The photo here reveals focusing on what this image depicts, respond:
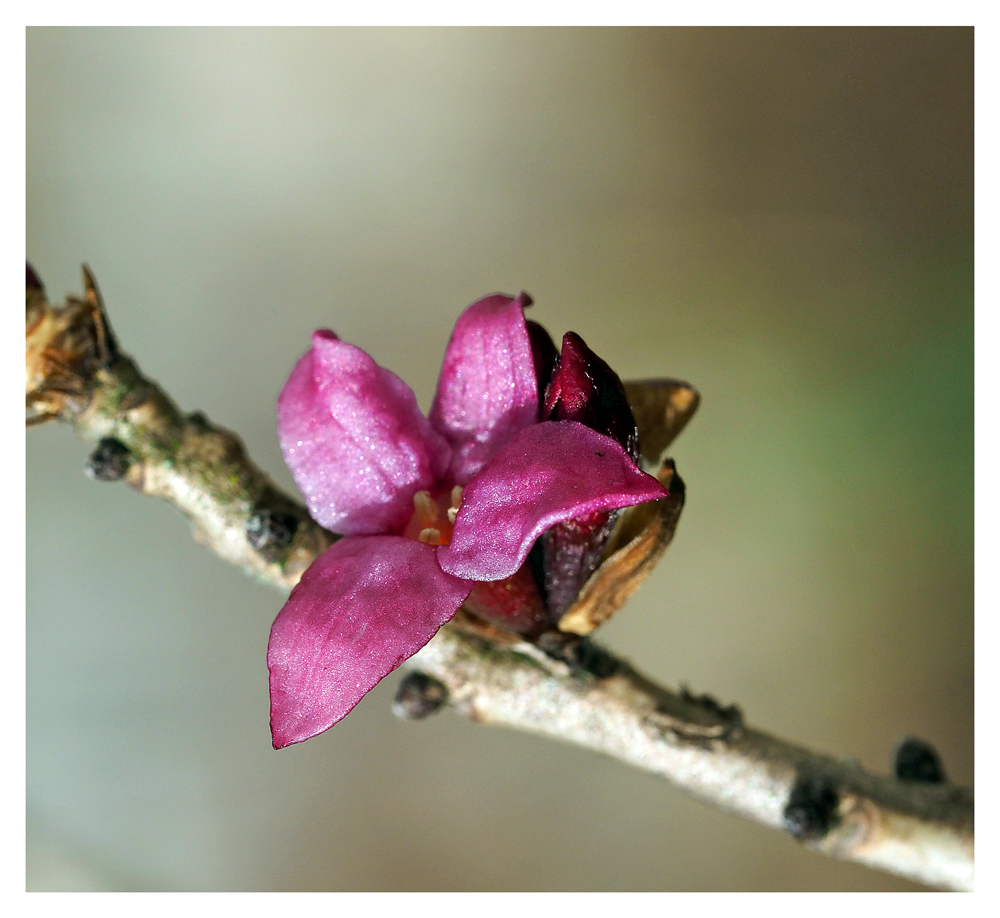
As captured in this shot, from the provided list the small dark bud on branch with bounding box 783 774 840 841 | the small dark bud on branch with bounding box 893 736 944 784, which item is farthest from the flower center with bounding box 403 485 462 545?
the small dark bud on branch with bounding box 893 736 944 784

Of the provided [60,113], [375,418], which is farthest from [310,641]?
[60,113]

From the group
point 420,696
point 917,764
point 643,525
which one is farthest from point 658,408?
point 917,764

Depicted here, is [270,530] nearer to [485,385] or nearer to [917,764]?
[485,385]

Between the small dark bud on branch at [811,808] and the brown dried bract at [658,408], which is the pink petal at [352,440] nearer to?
the brown dried bract at [658,408]

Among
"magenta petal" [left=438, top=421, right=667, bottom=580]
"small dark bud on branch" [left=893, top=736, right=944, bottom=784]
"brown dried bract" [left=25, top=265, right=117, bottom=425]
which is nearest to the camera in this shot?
"magenta petal" [left=438, top=421, right=667, bottom=580]

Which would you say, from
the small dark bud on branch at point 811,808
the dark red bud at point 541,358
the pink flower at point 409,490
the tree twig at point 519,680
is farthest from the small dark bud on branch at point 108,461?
the small dark bud on branch at point 811,808

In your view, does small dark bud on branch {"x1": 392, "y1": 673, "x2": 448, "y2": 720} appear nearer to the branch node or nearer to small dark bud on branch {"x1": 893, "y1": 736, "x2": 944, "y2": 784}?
the branch node

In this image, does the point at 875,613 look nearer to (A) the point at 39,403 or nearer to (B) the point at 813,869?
(B) the point at 813,869
